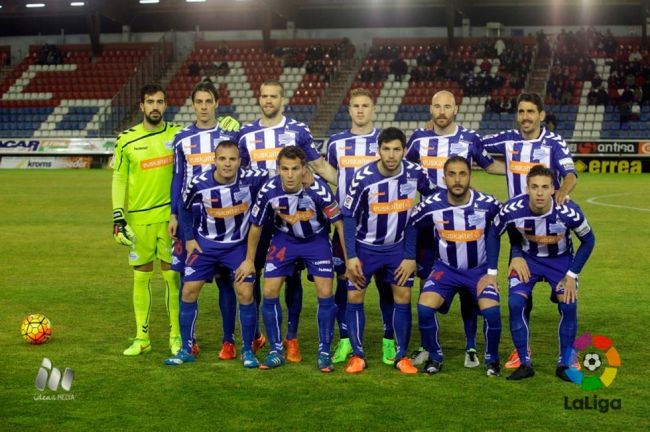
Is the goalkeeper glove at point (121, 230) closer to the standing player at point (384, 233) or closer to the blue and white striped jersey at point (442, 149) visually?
the standing player at point (384, 233)

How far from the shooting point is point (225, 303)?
7875 millimetres

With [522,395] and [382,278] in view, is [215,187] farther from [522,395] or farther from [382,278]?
[522,395]

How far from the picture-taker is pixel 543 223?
278 inches

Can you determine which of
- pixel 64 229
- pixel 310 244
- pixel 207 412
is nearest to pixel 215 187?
pixel 310 244

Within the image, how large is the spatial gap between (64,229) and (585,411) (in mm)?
12440

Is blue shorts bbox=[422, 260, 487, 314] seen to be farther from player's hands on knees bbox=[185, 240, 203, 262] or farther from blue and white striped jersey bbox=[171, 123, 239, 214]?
blue and white striped jersey bbox=[171, 123, 239, 214]

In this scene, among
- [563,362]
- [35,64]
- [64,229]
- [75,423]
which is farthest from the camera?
[35,64]

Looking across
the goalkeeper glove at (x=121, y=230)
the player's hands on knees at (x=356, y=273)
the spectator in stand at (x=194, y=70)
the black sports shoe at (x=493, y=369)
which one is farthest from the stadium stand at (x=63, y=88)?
the black sports shoe at (x=493, y=369)

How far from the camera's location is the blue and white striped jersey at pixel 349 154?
7977mm

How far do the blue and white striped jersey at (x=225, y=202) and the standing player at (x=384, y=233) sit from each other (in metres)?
0.80

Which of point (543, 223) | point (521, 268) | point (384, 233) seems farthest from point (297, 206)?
point (543, 223)

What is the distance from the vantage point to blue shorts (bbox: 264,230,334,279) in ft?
24.3

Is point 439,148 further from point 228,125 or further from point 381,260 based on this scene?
point 228,125

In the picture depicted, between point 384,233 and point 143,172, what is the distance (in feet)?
6.89
